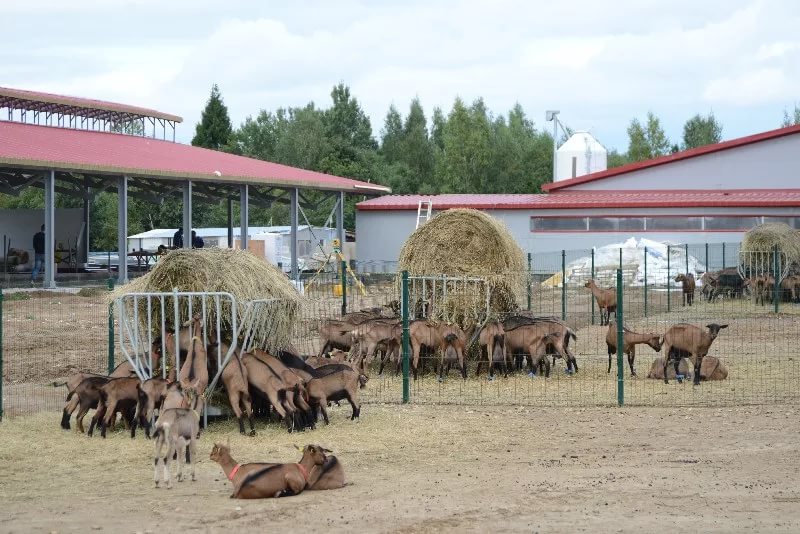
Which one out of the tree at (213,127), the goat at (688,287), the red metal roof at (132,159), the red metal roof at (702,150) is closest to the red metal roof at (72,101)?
the red metal roof at (132,159)

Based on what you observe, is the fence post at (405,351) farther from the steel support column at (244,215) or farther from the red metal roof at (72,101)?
the red metal roof at (72,101)

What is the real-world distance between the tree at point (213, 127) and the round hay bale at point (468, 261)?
237 feet

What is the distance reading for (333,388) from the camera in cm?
1404

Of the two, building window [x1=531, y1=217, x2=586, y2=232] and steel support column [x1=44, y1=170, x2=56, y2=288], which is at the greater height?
building window [x1=531, y1=217, x2=586, y2=232]

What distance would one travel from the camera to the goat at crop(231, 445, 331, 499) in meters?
9.88

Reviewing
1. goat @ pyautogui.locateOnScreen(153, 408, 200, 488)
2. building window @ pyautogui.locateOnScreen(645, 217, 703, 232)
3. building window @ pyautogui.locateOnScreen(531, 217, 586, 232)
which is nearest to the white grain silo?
building window @ pyautogui.locateOnScreen(531, 217, 586, 232)

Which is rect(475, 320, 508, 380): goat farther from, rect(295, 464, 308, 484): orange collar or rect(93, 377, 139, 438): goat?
rect(295, 464, 308, 484): orange collar

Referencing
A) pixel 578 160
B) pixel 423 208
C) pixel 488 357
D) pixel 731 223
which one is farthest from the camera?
pixel 578 160

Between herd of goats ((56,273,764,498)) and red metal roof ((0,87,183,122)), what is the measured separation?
23.6 m

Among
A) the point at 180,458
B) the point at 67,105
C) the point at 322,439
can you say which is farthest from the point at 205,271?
the point at 67,105

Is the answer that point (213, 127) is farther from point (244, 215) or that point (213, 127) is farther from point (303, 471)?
point (303, 471)

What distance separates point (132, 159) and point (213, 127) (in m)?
55.3

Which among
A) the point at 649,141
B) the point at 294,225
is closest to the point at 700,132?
the point at 649,141

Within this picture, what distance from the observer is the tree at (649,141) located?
299ft
